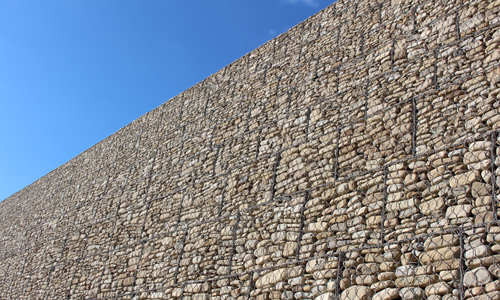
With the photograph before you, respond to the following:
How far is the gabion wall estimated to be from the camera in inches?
134

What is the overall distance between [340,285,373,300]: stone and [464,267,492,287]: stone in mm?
829

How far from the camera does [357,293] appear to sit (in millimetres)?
3504

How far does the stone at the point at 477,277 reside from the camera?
2862 mm

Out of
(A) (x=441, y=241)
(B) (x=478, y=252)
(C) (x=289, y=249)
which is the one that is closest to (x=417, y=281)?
(A) (x=441, y=241)

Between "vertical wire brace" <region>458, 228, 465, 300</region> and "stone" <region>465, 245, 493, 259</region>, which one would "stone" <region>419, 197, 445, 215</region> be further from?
"stone" <region>465, 245, 493, 259</region>

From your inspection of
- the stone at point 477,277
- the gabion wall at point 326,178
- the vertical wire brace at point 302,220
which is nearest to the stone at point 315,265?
the gabion wall at point 326,178

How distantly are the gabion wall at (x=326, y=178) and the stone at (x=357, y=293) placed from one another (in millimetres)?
13

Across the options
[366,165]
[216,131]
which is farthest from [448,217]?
[216,131]

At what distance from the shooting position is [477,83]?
3.85m

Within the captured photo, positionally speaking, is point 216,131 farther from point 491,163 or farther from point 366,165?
point 491,163

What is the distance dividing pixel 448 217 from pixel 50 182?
39.7 ft

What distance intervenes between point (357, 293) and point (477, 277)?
1036 millimetres

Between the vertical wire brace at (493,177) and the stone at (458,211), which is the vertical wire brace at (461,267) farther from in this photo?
the vertical wire brace at (493,177)

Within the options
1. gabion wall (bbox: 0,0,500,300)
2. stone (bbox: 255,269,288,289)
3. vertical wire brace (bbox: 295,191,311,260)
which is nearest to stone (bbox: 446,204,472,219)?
gabion wall (bbox: 0,0,500,300)
